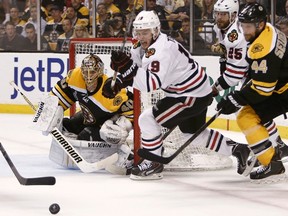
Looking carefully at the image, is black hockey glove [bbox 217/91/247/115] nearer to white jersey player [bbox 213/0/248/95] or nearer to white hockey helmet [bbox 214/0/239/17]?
white jersey player [bbox 213/0/248/95]

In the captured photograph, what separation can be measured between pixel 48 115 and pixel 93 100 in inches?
10.6

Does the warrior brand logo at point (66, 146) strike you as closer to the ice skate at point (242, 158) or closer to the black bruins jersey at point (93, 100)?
the black bruins jersey at point (93, 100)

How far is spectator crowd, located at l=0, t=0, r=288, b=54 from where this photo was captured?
773cm

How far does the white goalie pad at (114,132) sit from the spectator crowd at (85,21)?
2.58 m

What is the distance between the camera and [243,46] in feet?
16.2

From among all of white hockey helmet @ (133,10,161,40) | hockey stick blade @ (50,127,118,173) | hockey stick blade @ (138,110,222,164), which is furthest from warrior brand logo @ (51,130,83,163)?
white hockey helmet @ (133,10,161,40)

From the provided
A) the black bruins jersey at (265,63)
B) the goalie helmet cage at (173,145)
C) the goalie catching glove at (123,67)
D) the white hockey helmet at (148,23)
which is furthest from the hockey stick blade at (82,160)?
the black bruins jersey at (265,63)

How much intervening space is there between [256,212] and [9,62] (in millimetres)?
4965

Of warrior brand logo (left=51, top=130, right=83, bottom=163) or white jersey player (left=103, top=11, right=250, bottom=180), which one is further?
warrior brand logo (left=51, top=130, right=83, bottom=163)

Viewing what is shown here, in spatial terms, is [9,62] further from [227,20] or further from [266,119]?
[266,119]

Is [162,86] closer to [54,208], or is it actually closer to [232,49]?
[232,49]

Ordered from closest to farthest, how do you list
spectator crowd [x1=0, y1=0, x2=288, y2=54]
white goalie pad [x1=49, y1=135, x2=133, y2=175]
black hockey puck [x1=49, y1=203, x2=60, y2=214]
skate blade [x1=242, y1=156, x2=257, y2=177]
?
black hockey puck [x1=49, y1=203, x2=60, y2=214], skate blade [x1=242, y1=156, x2=257, y2=177], white goalie pad [x1=49, y1=135, x2=133, y2=175], spectator crowd [x1=0, y1=0, x2=288, y2=54]

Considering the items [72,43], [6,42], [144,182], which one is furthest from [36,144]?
[6,42]

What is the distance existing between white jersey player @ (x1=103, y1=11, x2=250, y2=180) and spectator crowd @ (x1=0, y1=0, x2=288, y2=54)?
264cm
